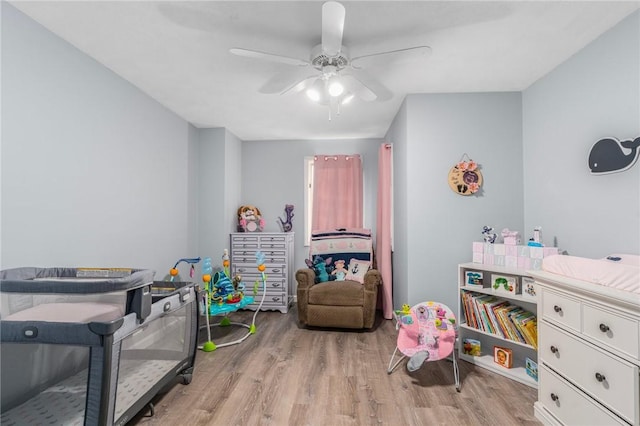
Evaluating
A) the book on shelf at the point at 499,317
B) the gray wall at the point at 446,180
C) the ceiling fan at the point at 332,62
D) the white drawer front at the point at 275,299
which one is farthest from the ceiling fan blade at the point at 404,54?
the white drawer front at the point at 275,299

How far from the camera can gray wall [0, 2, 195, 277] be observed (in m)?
1.74

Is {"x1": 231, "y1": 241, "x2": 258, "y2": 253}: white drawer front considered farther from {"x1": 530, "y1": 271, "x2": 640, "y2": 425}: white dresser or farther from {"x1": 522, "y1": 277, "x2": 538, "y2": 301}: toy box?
{"x1": 530, "y1": 271, "x2": 640, "y2": 425}: white dresser

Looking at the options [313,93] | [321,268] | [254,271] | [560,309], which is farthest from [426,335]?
[254,271]

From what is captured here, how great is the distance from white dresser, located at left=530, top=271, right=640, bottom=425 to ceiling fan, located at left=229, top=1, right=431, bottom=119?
160 centimetres

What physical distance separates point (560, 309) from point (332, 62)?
2.04 meters

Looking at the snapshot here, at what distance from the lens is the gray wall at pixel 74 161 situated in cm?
174

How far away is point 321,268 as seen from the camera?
3.66 metres

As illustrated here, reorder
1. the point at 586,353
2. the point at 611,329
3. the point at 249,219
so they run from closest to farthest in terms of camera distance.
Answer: the point at 611,329
the point at 586,353
the point at 249,219

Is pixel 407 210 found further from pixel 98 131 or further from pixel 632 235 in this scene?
pixel 98 131

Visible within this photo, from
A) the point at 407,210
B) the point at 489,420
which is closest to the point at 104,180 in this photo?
the point at 407,210

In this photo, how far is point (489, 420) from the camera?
5.93 feet

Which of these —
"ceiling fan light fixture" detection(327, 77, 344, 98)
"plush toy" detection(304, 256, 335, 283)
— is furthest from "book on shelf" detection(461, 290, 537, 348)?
"ceiling fan light fixture" detection(327, 77, 344, 98)

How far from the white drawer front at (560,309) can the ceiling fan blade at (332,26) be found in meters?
1.92

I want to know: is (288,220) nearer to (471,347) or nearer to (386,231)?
(386,231)
